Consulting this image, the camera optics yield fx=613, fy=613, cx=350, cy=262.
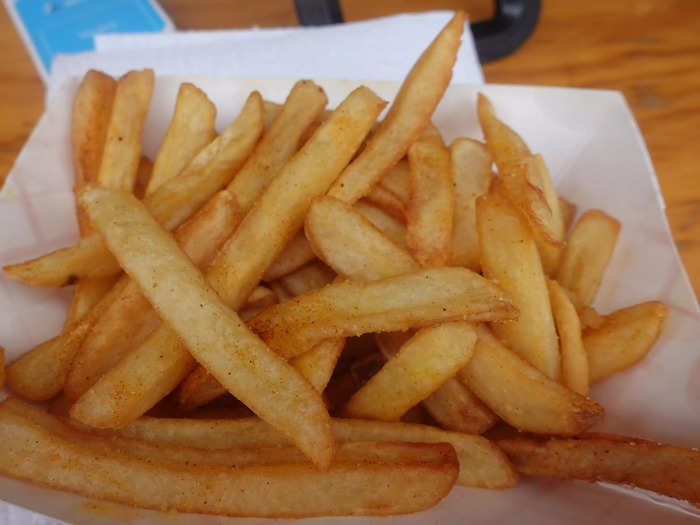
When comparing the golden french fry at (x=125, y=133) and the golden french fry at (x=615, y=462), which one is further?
the golden french fry at (x=125, y=133)

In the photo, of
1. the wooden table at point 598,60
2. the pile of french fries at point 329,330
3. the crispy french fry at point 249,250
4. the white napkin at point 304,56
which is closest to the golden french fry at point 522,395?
the pile of french fries at point 329,330

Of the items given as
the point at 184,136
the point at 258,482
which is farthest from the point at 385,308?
the point at 184,136

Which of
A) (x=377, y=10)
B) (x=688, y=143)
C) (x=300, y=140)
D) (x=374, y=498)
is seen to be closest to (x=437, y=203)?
(x=300, y=140)

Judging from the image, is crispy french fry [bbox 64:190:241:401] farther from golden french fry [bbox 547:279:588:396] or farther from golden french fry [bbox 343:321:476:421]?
golden french fry [bbox 547:279:588:396]

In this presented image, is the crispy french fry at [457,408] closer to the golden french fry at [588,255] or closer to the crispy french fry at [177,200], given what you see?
the golden french fry at [588,255]

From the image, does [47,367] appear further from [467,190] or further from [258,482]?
[467,190]

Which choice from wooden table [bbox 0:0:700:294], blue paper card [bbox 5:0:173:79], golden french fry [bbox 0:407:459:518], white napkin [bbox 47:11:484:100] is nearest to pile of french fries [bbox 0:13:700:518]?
golden french fry [bbox 0:407:459:518]

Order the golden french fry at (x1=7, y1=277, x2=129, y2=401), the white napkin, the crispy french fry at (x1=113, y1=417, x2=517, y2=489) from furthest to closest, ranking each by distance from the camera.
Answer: the white napkin → the golden french fry at (x1=7, y1=277, x2=129, y2=401) → the crispy french fry at (x1=113, y1=417, x2=517, y2=489)
